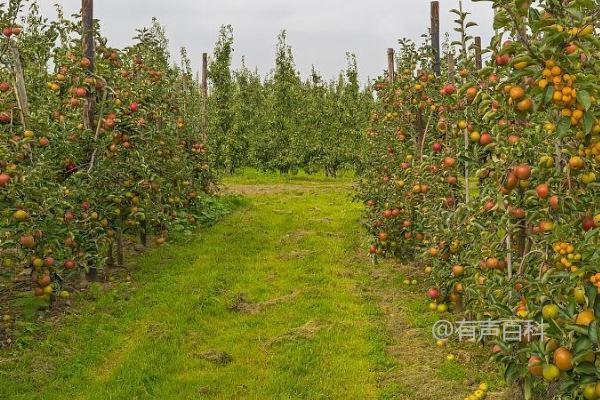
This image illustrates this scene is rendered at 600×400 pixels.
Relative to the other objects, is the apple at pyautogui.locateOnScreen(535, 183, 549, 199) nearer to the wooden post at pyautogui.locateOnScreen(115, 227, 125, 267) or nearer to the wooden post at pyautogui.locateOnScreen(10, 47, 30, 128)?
the wooden post at pyautogui.locateOnScreen(10, 47, 30, 128)

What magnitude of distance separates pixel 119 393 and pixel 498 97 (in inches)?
183

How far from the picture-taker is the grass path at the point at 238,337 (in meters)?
5.79

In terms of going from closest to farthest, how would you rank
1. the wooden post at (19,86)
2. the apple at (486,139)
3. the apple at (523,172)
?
the apple at (523,172), the apple at (486,139), the wooden post at (19,86)

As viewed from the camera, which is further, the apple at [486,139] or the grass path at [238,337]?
the grass path at [238,337]

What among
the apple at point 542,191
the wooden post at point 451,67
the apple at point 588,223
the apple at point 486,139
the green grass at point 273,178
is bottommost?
the green grass at point 273,178

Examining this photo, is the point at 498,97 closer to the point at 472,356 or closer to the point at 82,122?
the point at 472,356

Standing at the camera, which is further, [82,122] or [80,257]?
[82,122]

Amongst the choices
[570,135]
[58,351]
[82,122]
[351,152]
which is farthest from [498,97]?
[351,152]

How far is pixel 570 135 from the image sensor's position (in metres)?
3.73

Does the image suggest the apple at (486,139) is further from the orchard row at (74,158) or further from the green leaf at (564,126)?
the orchard row at (74,158)

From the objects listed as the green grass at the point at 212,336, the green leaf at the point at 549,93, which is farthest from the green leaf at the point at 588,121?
Result: the green grass at the point at 212,336

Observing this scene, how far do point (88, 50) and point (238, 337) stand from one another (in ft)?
16.6

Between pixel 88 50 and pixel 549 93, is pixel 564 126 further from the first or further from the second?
pixel 88 50

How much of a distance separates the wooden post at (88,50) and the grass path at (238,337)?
2692 mm
